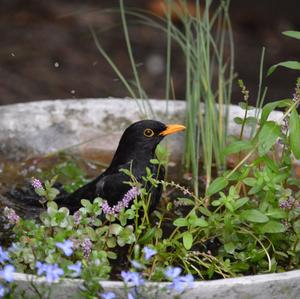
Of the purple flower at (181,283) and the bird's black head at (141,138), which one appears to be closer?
the purple flower at (181,283)

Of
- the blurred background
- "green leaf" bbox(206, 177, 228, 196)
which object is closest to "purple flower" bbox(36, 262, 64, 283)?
"green leaf" bbox(206, 177, 228, 196)

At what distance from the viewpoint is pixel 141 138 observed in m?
4.39

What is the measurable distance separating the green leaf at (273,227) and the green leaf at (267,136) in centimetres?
27

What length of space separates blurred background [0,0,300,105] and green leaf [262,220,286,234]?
4300 millimetres

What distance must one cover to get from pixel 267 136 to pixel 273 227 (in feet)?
1.13

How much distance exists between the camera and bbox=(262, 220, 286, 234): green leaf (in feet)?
11.2

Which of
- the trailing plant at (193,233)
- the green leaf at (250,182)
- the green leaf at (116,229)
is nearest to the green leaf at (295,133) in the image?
the trailing plant at (193,233)

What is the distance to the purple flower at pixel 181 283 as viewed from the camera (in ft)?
9.39

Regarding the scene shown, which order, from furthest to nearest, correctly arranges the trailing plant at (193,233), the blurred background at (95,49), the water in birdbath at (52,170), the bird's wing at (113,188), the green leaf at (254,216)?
the blurred background at (95,49) → the water in birdbath at (52,170) → the bird's wing at (113,188) → the green leaf at (254,216) → the trailing plant at (193,233)

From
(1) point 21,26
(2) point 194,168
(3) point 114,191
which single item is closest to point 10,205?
(3) point 114,191

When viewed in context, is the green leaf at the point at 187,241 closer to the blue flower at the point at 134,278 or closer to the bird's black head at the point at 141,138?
the blue flower at the point at 134,278

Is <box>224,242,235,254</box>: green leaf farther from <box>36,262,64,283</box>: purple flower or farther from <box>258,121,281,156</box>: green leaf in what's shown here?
<box>36,262,64,283</box>: purple flower

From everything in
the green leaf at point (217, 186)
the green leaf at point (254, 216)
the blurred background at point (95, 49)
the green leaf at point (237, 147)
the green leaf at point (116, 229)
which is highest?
the green leaf at point (237, 147)

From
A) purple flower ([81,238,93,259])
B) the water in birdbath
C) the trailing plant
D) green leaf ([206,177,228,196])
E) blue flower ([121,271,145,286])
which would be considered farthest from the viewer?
the water in birdbath
